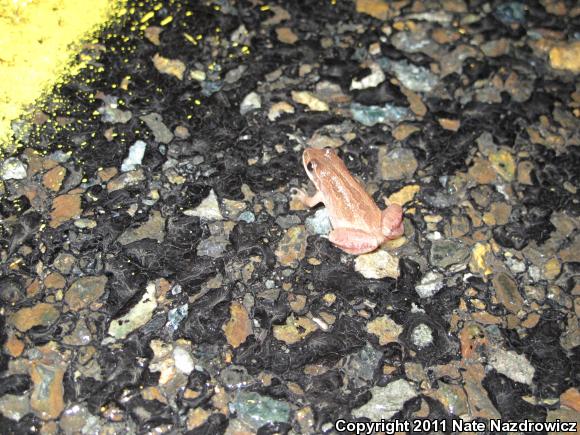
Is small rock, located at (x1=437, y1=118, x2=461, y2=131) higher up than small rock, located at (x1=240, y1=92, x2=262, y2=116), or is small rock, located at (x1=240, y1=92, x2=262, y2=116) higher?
small rock, located at (x1=240, y1=92, x2=262, y2=116)

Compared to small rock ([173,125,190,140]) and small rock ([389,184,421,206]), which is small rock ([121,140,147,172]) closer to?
small rock ([173,125,190,140])

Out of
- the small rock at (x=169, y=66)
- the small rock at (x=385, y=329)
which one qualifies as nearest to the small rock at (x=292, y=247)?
the small rock at (x=385, y=329)

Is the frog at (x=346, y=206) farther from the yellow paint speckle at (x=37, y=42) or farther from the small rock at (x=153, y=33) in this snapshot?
the yellow paint speckle at (x=37, y=42)

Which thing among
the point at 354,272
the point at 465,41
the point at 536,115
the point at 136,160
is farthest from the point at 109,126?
the point at 536,115

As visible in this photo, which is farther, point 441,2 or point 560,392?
point 441,2

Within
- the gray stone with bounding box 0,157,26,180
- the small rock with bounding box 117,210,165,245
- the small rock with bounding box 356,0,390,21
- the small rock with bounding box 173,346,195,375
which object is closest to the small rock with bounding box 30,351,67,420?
the small rock with bounding box 173,346,195,375

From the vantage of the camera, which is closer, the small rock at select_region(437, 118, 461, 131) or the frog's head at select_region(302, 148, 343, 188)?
the frog's head at select_region(302, 148, 343, 188)

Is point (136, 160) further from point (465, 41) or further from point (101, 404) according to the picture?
point (465, 41)
